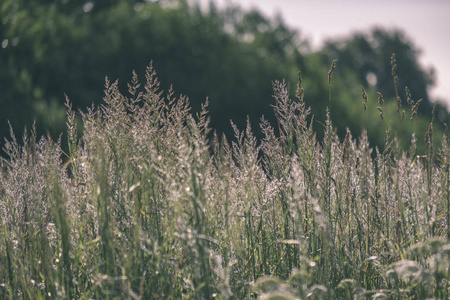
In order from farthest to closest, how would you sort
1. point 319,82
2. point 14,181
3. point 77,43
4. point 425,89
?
point 425,89
point 319,82
point 77,43
point 14,181

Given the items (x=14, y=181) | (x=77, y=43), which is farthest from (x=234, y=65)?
(x=14, y=181)

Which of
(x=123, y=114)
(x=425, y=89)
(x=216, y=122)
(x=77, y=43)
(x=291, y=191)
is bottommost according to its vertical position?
(x=291, y=191)

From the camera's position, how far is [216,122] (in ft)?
52.9

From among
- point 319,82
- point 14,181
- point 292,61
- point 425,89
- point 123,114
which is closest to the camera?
point 123,114

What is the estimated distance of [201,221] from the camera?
203 centimetres

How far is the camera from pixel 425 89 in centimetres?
4981

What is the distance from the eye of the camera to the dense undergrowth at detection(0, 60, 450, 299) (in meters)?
1.99

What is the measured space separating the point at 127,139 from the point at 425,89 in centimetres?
5217

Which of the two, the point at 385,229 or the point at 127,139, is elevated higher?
the point at 127,139

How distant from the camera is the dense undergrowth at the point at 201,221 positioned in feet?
6.54

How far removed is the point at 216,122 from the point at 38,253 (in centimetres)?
1372

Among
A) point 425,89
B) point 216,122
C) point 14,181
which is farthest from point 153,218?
point 425,89

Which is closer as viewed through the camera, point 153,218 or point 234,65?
point 153,218

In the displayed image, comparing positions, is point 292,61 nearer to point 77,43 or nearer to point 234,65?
point 234,65
